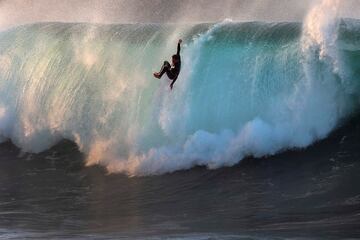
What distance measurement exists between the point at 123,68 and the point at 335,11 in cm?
482

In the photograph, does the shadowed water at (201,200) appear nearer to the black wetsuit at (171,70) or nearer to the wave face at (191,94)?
the wave face at (191,94)

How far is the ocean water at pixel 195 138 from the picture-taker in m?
12.9

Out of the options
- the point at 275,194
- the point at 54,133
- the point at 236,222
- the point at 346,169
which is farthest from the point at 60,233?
the point at 54,133

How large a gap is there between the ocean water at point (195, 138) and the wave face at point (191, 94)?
0.03 meters

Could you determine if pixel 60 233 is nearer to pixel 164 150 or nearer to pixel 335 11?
pixel 164 150

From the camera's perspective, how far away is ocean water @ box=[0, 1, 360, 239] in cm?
1287

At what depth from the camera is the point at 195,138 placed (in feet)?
51.9

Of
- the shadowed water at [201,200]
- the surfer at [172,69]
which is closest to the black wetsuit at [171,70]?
the surfer at [172,69]

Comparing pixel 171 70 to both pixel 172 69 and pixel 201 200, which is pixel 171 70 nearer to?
pixel 172 69

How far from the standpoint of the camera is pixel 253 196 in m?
13.7

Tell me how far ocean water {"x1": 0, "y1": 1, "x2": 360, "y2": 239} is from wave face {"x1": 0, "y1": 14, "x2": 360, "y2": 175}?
0.03 metres

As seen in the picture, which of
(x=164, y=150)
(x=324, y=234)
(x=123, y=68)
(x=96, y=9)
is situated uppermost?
(x=96, y=9)

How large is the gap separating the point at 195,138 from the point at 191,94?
45.5 inches

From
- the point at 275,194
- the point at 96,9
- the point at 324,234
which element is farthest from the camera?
the point at 96,9
